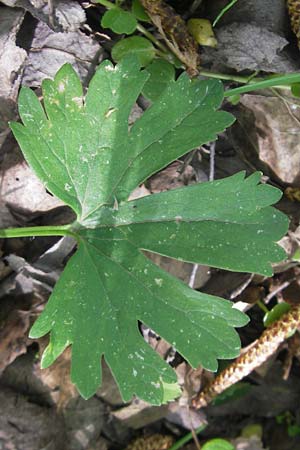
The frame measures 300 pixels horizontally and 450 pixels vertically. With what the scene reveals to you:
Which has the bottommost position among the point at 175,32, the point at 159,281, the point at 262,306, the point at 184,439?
the point at 184,439

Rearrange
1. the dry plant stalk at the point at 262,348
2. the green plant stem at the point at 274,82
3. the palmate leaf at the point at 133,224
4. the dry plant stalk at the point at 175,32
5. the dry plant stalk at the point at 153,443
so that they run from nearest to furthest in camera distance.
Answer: the palmate leaf at the point at 133,224 → the green plant stem at the point at 274,82 → the dry plant stalk at the point at 175,32 → the dry plant stalk at the point at 262,348 → the dry plant stalk at the point at 153,443

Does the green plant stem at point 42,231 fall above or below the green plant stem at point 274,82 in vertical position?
below

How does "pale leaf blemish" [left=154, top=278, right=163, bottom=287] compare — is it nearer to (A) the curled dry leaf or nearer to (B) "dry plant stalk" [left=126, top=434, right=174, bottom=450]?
(A) the curled dry leaf

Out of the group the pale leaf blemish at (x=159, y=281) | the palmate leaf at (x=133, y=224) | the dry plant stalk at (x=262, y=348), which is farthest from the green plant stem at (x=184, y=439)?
the pale leaf blemish at (x=159, y=281)

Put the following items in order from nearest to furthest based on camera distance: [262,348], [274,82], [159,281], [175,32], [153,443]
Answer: [159,281], [274,82], [175,32], [262,348], [153,443]

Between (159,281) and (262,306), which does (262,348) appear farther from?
(159,281)

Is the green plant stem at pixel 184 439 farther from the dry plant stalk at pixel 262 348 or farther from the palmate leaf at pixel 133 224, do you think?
the palmate leaf at pixel 133 224

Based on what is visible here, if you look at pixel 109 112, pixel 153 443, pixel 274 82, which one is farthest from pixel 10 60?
pixel 153 443
